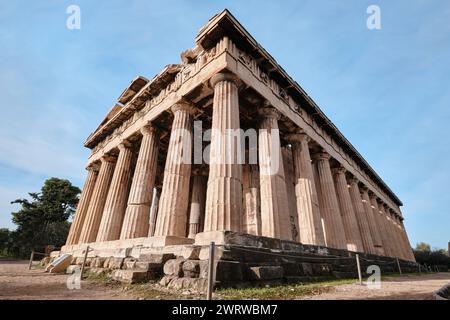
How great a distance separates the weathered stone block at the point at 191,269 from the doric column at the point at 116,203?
34.1 feet

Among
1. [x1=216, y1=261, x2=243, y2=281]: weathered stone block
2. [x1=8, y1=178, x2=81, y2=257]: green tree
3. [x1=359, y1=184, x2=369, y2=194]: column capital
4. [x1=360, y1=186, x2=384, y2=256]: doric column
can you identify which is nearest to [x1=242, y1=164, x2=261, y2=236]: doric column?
[x1=216, y1=261, x2=243, y2=281]: weathered stone block

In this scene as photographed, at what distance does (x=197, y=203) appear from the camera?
18.7 m

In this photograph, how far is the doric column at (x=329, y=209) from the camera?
14.4 m

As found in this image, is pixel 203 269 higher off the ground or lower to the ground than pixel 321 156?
lower

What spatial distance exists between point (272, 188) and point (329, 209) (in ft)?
24.0

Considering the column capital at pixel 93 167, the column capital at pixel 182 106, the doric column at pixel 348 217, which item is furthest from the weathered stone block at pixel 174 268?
the column capital at pixel 93 167

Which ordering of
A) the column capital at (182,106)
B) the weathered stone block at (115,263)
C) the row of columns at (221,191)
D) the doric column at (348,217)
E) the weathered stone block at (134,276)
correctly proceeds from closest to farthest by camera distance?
the weathered stone block at (134,276)
the weathered stone block at (115,263)
the row of columns at (221,191)
the column capital at (182,106)
the doric column at (348,217)

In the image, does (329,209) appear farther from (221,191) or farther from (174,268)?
(174,268)

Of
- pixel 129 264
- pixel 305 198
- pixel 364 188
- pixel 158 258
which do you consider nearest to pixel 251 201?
pixel 305 198

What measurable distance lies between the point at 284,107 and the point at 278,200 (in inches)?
227

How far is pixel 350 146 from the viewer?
20953 mm

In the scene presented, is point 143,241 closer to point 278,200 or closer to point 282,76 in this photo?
point 278,200

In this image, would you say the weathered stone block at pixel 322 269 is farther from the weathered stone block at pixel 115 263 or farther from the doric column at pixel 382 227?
the doric column at pixel 382 227
